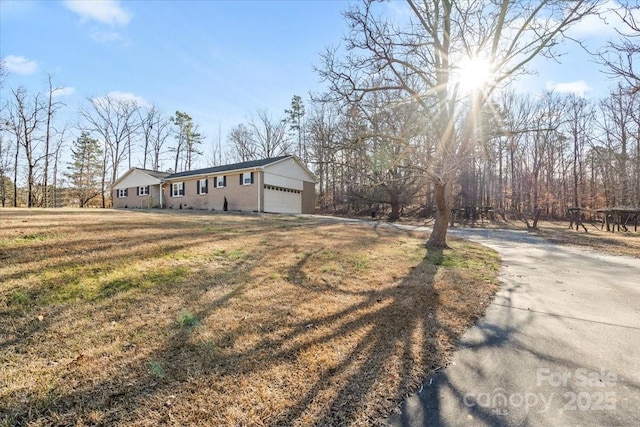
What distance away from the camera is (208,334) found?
9.64ft

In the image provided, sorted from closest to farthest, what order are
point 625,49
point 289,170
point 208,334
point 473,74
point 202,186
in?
1. point 208,334
2. point 625,49
3. point 473,74
4. point 289,170
5. point 202,186

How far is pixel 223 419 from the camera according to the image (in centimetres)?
189

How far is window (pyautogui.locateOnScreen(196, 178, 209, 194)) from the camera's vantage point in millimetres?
23031

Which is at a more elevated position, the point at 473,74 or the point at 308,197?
the point at 473,74

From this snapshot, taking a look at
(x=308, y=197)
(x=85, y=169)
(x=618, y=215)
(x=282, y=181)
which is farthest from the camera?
(x=85, y=169)

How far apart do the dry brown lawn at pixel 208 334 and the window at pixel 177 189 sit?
19.9 metres

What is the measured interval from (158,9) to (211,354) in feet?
31.8

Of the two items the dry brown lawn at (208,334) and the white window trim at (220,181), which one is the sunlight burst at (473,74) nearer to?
the dry brown lawn at (208,334)

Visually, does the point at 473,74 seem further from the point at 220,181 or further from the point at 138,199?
the point at 138,199

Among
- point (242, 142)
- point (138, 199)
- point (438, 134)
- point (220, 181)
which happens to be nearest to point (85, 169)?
point (138, 199)

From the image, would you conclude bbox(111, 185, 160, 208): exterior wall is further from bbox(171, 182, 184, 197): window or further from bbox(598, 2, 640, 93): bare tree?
bbox(598, 2, 640, 93): bare tree

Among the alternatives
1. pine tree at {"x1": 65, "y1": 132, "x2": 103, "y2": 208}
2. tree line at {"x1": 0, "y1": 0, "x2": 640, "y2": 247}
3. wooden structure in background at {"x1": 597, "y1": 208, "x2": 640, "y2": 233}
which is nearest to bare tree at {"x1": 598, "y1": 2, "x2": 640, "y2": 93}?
tree line at {"x1": 0, "y1": 0, "x2": 640, "y2": 247}

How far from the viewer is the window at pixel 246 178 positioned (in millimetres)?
20586

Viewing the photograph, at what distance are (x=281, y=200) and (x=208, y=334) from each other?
19.5 meters
